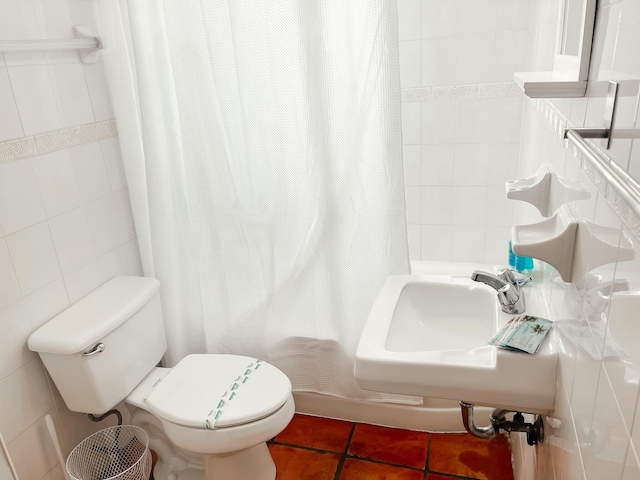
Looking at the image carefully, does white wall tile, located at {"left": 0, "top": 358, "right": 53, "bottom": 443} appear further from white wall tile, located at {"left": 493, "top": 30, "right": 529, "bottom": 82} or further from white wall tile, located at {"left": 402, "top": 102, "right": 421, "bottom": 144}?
white wall tile, located at {"left": 493, "top": 30, "right": 529, "bottom": 82}

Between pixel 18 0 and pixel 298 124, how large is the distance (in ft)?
3.04

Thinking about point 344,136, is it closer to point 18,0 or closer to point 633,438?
point 18,0

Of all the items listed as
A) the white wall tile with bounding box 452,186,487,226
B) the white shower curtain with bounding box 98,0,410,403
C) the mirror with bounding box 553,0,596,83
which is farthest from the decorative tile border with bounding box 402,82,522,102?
the mirror with bounding box 553,0,596,83

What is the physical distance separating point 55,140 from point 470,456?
1854 millimetres

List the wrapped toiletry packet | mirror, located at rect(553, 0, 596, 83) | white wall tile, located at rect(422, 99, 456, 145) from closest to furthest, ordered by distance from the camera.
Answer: mirror, located at rect(553, 0, 596, 83)
the wrapped toiletry packet
white wall tile, located at rect(422, 99, 456, 145)

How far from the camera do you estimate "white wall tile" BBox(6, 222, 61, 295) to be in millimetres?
1543

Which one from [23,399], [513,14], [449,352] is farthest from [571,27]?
[23,399]

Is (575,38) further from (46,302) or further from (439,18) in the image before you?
(46,302)

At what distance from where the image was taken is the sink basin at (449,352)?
1068 millimetres

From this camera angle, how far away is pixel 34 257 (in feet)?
5.25

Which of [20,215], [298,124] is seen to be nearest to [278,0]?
[298,124]

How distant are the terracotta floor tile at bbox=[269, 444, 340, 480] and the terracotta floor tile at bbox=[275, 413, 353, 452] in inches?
1.5

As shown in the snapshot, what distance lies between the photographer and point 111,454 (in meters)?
1.83

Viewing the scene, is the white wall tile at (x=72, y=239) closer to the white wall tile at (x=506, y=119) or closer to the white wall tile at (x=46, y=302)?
the white wall tile at (x=46, y=302)
